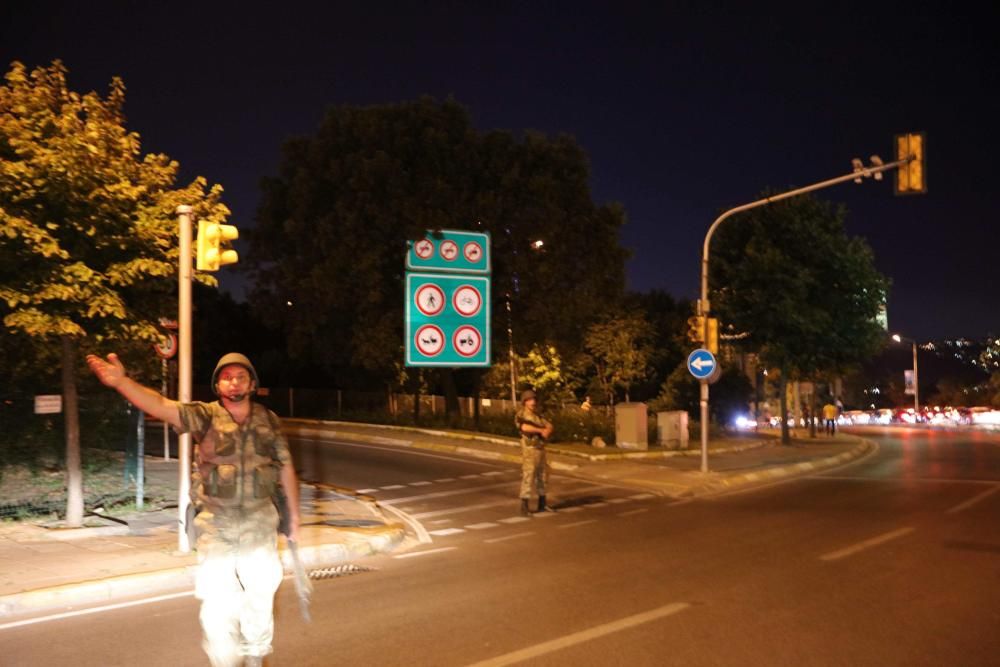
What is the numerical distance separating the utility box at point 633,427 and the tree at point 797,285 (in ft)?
24.7

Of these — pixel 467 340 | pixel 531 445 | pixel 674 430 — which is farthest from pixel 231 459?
pixel 674 430

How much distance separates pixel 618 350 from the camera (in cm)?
3991

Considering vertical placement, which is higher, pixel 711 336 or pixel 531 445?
pixel 711 336

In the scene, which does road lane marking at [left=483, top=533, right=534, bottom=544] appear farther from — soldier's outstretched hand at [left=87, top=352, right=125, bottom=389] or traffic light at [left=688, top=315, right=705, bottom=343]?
traffic light at [left=688, top=315, right=705, bottom=343]

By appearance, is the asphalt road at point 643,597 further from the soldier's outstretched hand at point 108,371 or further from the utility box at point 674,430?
the utility box at point 674,430

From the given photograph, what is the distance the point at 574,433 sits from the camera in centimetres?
2728

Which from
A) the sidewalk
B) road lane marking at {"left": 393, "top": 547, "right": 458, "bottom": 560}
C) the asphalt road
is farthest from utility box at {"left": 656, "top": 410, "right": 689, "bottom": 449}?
road lane marking at {"left": 393, "top": 547, "right": 458, "bottom": 560}

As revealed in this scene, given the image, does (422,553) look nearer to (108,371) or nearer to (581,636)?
(581,636)

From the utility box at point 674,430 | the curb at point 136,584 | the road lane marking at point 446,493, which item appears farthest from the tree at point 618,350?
the curb at point 136,584

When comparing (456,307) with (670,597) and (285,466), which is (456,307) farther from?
(285,466)

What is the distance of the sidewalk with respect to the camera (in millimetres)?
8852

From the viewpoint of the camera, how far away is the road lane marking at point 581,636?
6.48m

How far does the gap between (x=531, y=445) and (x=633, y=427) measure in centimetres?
1162

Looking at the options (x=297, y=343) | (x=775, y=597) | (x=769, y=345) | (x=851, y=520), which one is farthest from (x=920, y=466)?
(x=297, y=343)
